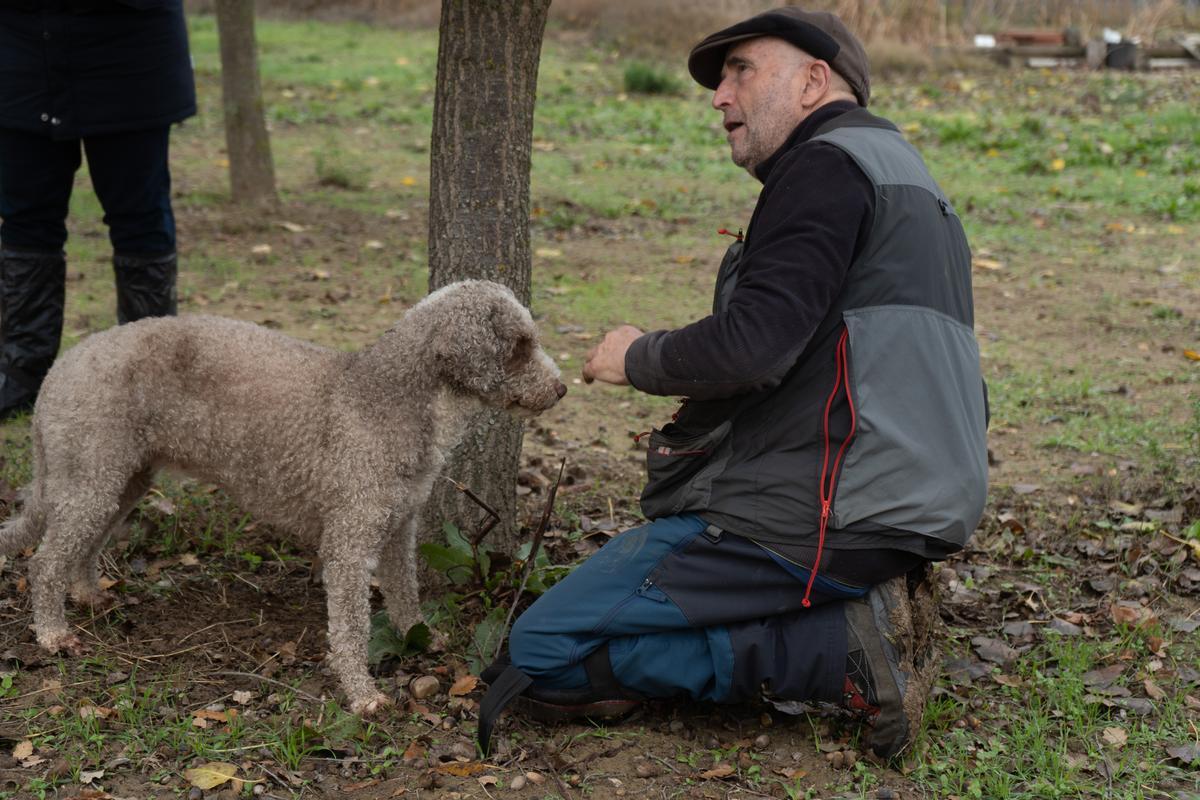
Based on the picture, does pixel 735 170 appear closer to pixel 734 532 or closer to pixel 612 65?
pixel 612 65

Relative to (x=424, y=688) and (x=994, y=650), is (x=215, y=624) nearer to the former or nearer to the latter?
(x=424, y=688)

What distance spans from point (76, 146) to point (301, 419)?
2.60 metres

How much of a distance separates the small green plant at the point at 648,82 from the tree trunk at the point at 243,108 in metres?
6.87

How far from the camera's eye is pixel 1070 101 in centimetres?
1526

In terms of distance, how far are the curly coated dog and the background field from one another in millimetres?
397

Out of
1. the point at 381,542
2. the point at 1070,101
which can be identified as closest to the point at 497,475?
the point at 381,542

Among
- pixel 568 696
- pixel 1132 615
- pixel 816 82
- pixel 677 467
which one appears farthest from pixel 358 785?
pixel 1132 615

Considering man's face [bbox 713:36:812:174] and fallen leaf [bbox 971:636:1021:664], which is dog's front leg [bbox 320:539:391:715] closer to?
man's face [bbox 713:36:812:174]

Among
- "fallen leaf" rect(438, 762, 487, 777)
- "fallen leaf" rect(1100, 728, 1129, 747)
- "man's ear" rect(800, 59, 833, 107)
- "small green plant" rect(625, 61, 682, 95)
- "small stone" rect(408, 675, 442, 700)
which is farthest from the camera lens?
"small green plant" rect(625, 61, 682, 95)

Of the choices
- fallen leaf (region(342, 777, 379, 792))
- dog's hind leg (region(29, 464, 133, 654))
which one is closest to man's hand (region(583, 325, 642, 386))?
fallen leaf (region(342, 777, 379, 792))

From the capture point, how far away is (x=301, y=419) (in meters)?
3.88

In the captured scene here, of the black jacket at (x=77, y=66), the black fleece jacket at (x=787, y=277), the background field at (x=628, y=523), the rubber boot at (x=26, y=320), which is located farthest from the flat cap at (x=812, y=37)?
the rubber boot at (x=26, y=320)

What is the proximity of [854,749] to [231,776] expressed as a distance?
5.98 ft

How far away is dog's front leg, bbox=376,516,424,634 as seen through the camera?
13.6ft
